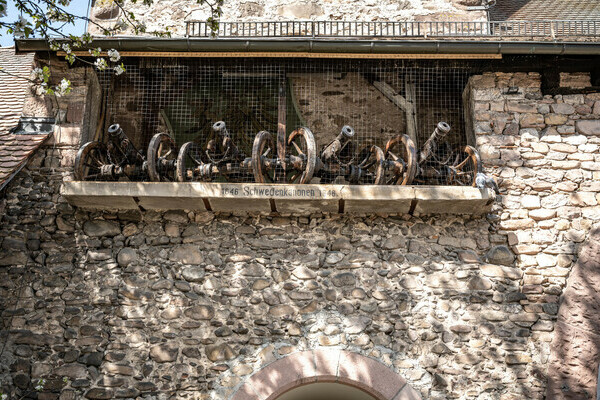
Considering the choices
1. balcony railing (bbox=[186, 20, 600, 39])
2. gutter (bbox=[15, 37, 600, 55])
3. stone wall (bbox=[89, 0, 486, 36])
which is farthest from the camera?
stone wall (bbox=[89, 0, 486, 36])

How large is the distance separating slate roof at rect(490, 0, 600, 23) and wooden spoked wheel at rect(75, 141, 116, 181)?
171 inches

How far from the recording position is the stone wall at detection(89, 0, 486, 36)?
7969 millimetres

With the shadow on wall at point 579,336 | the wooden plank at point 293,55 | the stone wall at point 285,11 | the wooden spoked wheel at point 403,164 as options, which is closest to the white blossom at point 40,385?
the wooden plank at point 293,55

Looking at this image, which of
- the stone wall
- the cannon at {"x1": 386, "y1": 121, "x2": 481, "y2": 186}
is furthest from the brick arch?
the stone wall

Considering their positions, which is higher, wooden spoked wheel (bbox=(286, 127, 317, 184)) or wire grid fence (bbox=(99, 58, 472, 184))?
wire grid fence (bbox=(99, 58, 472, 184))

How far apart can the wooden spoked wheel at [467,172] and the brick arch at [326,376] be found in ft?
6.02

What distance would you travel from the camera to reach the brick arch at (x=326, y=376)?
603 cm

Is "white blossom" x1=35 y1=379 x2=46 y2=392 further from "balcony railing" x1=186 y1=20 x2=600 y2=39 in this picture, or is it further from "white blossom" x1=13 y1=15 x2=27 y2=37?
"balcony railing" x1=186 y1=20 x2=600 y2=39

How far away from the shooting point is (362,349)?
6258 millimetres

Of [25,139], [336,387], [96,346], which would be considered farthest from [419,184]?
[25,139]

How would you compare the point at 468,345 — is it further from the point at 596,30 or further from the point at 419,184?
the point at 596,30

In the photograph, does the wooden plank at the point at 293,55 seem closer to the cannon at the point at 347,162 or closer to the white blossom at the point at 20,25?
the cannon at the point at 347,162

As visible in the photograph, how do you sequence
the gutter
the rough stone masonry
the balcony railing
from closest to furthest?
the rough stone masonry, the gutter, the balcony railing

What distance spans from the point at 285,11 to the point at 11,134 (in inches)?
122
